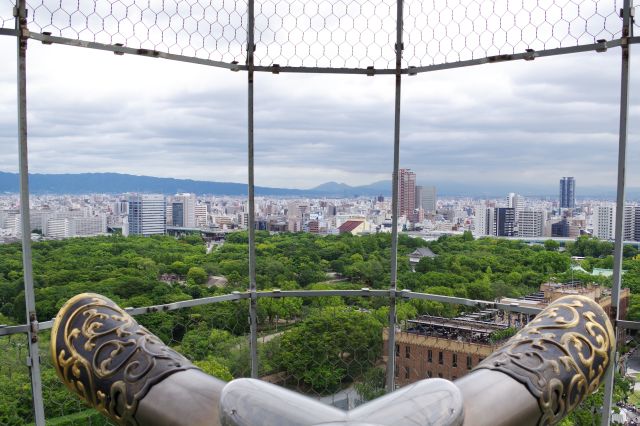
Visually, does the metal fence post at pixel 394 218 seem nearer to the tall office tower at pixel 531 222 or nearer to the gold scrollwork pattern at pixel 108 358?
the tall office tower at pixel 531 222

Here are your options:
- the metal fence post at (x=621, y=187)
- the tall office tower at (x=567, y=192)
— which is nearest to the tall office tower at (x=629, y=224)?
the metal fence post at (x=621, y=187)

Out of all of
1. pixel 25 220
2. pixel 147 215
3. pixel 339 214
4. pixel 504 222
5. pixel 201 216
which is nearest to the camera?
pixel 25 220

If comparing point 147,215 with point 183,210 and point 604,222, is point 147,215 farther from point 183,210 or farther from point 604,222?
point 604,222

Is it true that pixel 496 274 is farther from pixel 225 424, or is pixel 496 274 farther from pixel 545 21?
pixel 225 424

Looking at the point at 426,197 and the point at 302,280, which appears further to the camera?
the point at 302,280

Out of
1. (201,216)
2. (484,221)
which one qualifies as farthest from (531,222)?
(201,216)

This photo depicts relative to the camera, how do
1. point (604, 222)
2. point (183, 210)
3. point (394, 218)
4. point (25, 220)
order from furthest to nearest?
point (183, 210) → point (394, 218) → point (604, 222) → point (25, 220)

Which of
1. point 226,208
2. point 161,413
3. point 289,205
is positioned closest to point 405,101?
point 289,205
